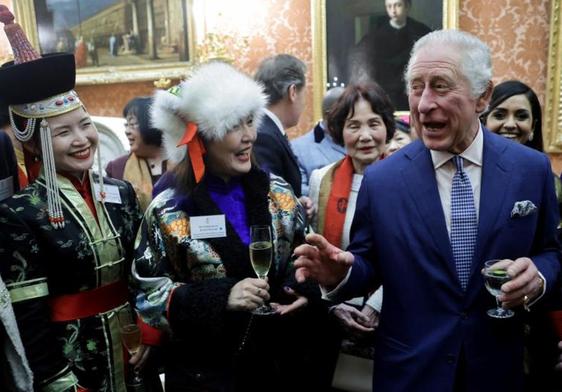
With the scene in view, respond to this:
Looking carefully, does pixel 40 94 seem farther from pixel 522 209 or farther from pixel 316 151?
pixel 316 151

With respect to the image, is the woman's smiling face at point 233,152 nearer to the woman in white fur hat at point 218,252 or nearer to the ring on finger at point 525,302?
the woman in white fur hat at point 218,252

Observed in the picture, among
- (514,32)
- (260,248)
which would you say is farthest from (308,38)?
(260,248)

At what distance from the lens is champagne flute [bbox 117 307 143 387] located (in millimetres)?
1803

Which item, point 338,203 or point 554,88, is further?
point 554,88

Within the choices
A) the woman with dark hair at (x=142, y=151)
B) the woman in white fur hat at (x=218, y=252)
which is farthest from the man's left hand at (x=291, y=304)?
the woman with dark hair at (x=142, y=151)

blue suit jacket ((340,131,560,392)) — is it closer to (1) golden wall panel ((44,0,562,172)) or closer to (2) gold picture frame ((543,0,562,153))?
(2) gold picture frame ((543,0,562,153))

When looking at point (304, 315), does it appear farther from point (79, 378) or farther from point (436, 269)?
point (79, 378)

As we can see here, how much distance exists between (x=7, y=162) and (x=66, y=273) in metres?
0.48

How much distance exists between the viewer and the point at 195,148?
1906mm

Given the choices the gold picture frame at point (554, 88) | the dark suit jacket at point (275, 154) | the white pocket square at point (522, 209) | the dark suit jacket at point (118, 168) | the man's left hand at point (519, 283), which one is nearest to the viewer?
the man's left hand at point (519, 283)

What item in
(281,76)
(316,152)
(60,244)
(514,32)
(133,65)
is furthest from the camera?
(133,65)

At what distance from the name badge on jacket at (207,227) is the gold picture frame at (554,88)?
163 inches

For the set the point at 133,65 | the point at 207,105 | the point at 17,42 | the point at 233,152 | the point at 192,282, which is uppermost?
the point at 133,65

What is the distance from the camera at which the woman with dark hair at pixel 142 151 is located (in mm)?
3482
